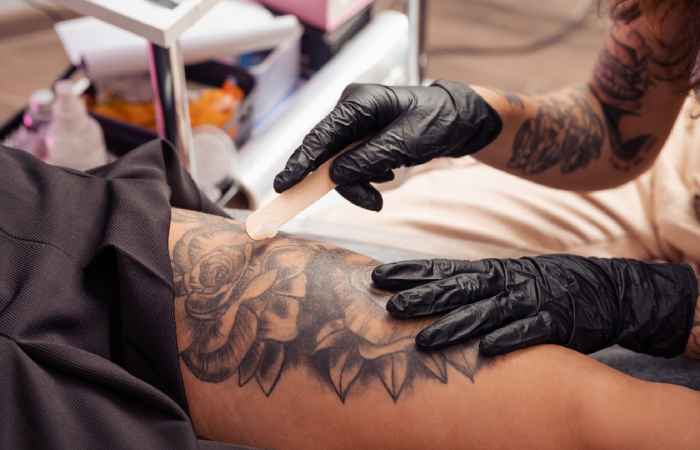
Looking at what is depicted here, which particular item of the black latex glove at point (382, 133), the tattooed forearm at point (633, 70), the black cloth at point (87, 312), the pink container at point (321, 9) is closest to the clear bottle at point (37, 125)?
the pink container at point (321, 9)

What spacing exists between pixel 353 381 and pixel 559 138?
0.60 metres

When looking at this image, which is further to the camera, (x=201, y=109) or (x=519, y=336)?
(x=201, y=109)

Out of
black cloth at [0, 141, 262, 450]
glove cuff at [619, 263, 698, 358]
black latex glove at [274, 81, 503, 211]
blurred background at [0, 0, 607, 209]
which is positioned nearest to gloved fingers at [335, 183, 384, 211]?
black latex glove at [274, 81, 503, 211]

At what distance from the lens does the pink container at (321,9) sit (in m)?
1.70

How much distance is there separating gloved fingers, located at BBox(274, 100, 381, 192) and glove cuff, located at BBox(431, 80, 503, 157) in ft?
0.45

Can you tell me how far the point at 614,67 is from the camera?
1.20 m

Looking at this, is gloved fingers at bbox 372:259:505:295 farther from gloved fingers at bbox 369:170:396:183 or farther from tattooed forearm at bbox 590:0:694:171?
tattooed forearm at bbox 590:0:694:171

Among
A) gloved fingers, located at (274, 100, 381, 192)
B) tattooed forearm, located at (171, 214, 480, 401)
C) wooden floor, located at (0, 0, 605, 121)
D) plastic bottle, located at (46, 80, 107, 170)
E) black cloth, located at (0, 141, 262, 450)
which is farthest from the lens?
wooden floor, located at (0, 0, 605, 121)

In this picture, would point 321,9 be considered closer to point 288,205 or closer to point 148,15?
point 148,15

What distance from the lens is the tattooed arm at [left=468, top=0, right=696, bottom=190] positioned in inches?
44.6

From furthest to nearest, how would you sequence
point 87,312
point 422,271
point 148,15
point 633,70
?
point 633,70, point 148,15, point 422,271, point 87,312

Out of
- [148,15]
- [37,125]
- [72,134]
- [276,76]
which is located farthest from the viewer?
[276,76]

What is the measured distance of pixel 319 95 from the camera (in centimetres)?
165

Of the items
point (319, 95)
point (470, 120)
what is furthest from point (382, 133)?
point (319, 95)
